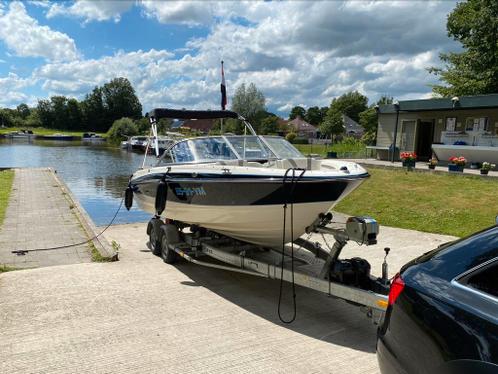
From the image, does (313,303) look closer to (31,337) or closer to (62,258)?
(31,337)

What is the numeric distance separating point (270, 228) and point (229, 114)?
3822 mm

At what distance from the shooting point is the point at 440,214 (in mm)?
10484

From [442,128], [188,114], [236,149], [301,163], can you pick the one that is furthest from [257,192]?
[442,128]

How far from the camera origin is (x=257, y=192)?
4.99 meters

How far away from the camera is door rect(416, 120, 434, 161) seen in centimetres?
2330

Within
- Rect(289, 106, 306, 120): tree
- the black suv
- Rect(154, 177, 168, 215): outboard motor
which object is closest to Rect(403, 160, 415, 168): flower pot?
Rect(154, 177, 168, 215): outboard motor

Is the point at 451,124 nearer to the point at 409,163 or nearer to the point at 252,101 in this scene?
the point at 409,163

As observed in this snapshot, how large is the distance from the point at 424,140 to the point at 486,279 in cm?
2309

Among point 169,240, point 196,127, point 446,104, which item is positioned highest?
point 446,104

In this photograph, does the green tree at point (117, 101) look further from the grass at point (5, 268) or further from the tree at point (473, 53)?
the grass at point (5, 268)

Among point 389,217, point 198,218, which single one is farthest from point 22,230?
point 389,217

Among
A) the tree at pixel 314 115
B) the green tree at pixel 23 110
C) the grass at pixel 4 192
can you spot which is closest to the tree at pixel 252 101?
the tree at pixel 314 115

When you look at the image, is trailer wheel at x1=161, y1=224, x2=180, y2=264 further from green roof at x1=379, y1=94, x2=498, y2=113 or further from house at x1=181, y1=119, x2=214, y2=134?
green roof at x1=379, y1=94, x2=498, y2=113

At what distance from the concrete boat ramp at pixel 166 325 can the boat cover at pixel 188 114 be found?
9.80 feet
